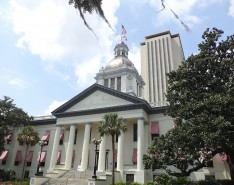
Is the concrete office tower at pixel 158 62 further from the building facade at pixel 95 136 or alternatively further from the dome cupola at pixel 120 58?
the building facade at pixel 95 136

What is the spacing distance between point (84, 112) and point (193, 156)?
21686 millimetres

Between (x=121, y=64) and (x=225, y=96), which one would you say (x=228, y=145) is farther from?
(x=121, y=64)

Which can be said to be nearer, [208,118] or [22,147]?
[208,118]

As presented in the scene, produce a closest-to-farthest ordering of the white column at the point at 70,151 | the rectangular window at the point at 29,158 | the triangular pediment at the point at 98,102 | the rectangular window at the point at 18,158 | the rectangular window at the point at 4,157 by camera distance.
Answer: the triangular pediment at the point at 98,102
the white column at the point at 70,151
the rectangular window at the point at 29,158
the rectangular window at the point at 18,158
the rectangular window at the point at 4,157

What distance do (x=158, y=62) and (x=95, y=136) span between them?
6244cm

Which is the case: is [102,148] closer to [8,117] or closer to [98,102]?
[98,102]

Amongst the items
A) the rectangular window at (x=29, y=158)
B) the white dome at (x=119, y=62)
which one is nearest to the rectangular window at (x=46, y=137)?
the rectangular window at (x=29, y=158)

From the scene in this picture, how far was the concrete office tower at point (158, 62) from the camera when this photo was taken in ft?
303

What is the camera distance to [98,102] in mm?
37844

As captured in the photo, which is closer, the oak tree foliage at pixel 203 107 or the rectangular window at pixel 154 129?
the oak tree foliage at pixel 203 107

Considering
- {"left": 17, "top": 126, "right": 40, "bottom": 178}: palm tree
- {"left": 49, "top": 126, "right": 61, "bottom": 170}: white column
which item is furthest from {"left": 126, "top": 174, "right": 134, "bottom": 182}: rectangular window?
{"left": 17, "top": 126, "right": 40, "bottom": 178}: palm tree

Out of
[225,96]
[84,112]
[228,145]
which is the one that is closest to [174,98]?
[225,96]

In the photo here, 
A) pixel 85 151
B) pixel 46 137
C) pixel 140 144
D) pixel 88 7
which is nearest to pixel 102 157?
pixel 85 151

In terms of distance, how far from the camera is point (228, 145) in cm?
1806
